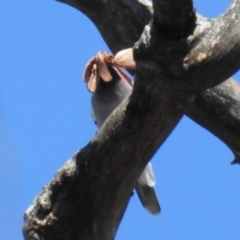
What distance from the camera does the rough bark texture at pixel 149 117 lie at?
1.49 meters

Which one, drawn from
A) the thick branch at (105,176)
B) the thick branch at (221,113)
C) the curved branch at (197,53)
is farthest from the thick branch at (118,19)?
the curved branch at (197,53)

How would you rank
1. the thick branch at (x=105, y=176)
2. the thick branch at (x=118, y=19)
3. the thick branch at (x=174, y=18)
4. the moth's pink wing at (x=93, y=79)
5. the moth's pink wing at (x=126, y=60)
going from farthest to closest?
the thick branch at (x=118, y=19), the moth's pink wing at (x=93, y=79), the moth's pink wing at (x=126, y=60), the thick branch at (x=105, y=176), the thick branch at (x=174, y=18)

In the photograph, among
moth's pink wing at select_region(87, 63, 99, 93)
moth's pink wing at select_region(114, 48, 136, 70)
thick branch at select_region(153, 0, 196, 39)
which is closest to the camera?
thick branch at select_region(153, 0, 196, 39)

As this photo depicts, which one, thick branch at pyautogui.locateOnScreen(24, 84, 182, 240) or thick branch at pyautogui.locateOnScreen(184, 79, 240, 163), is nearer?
thick branch at pyautogui.locateOnScreen(24, 84, 182, 240)

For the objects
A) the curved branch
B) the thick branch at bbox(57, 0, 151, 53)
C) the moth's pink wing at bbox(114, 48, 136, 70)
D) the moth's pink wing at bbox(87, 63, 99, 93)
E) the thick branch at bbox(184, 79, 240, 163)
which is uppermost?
the thick branch at bbox(57, 0, 151, 53)

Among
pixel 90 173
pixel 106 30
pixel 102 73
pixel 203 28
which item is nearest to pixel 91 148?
pixel 90 173

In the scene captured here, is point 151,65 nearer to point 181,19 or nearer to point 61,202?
point 181,19

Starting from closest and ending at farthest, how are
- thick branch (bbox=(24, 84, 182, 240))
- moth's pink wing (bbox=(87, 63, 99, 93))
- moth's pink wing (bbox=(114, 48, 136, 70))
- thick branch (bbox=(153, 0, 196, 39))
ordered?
thick branch (bbox=(153, 0, 196, 39)) → thick branch (bbox=(24, 84, 182, 240)) → moth's pink wing (bbox=(114, 48, 136, 70)) → moth's pink wing (bbox=(87, 63, 99, 93))

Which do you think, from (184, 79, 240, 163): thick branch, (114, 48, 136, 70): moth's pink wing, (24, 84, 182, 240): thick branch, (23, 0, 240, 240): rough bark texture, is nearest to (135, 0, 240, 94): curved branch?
(23, 0, 240, 240): rough bark texture

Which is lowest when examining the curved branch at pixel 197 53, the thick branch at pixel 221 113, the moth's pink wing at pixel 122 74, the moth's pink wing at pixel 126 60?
the curved branch at pixel 197 53

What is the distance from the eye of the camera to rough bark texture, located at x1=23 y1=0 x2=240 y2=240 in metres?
1.49

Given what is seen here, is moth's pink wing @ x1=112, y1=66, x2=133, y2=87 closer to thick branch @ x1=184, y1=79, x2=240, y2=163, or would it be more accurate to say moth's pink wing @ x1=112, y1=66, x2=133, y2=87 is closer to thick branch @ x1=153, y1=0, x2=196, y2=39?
thick branch @ x1=184, y1=79, x2=240, y2=163

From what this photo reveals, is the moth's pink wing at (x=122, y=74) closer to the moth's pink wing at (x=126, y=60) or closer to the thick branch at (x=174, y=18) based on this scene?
the moth's pink wing at (x=126, y=60)

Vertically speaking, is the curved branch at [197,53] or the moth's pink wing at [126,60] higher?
the moth's pink wing at [126,60]
